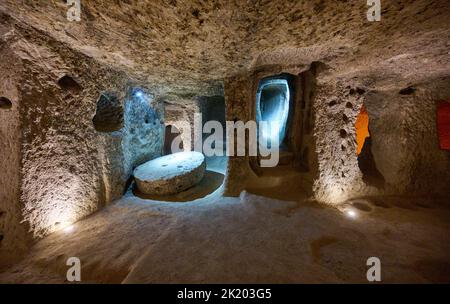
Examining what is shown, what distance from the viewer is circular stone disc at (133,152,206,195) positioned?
4434mm

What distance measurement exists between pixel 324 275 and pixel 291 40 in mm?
2944

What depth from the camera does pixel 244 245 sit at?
7.45ft

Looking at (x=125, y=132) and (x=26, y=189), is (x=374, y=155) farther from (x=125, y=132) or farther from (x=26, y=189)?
(x=26, y=189)

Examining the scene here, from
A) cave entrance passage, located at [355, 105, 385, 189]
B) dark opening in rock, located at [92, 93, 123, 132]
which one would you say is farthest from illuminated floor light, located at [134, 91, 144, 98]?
cave entrance passage, located at [355, 105, 385, 189]

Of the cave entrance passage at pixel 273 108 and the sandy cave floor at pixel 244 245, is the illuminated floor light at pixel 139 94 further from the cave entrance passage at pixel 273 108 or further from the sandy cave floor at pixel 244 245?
the cave entrance passage at pixel 273 108

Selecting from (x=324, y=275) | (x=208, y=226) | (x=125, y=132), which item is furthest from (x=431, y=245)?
(x=125, y=132)

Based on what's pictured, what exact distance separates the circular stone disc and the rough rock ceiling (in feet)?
8.25

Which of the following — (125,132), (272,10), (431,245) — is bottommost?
(431,245)

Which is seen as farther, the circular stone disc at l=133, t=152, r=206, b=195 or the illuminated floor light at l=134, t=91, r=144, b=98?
the illuminated floor light at l=134, t=91, r=144, b=98

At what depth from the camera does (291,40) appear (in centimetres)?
263

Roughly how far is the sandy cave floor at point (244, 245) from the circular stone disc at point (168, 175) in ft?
2.87
